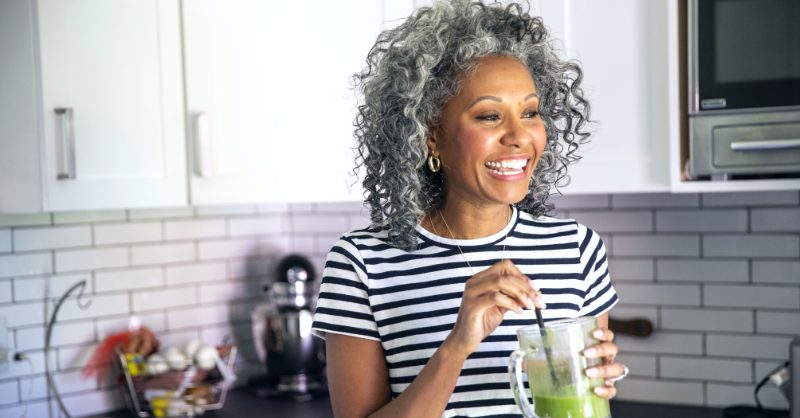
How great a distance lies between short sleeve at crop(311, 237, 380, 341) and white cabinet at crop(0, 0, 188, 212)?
3.10 feet

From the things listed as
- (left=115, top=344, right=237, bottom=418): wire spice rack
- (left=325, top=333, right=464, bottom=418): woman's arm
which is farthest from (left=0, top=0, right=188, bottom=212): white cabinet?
(left=325, top=333, right=464, bottom=418): woman's arm

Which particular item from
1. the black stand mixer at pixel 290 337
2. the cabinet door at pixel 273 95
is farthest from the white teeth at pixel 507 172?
the black stand mixer at pixel 290 337

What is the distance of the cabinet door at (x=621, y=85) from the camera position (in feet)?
6.77

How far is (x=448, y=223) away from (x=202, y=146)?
99 cm

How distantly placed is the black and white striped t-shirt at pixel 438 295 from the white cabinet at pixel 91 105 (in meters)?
0.94

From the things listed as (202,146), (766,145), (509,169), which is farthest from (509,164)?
(202,146)

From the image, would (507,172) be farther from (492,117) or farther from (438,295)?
(438,295)

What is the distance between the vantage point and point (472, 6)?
1.61 meters

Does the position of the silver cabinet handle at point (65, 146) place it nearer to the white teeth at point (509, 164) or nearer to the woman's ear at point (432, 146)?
the woman's ear at point (432, 146)

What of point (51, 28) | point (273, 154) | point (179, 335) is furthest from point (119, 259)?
point (51, 28)

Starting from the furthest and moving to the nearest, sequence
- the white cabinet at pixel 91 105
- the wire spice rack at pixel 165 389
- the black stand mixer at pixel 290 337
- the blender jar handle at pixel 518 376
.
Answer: the black stand mixer at pixel 290 337 < the wire spice rack at pixel 165 389 < the white cabinet at pixel 91 105 < the blender jar handle at pixel 518 376

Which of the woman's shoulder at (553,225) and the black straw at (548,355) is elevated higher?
the woman's shoulder at (553,225)

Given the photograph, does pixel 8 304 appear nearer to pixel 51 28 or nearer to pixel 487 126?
pixel 51 28

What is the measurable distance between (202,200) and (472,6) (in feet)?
3.50
